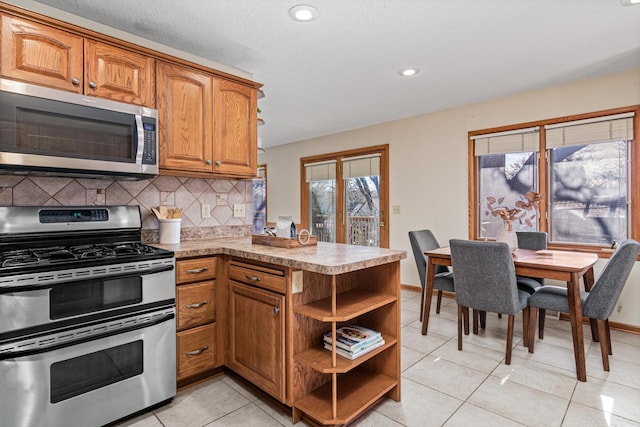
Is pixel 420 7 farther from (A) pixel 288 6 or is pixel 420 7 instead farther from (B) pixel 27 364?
(B) pixel 27 364

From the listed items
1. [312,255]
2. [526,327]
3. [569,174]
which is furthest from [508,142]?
[312,255]

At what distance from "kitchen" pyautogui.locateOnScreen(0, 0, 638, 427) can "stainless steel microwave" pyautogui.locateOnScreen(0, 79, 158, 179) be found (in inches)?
6.7

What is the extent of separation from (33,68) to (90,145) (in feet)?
1.50

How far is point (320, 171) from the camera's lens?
580 centimetres

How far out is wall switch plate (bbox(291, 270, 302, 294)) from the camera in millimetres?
1696

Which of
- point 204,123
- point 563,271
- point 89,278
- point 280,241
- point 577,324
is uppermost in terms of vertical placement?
point 204,123

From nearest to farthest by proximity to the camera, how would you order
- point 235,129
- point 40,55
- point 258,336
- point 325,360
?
point 325,360, point 40,55, point 258,336, point 235,129

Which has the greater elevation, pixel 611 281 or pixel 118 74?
pixel 118 74

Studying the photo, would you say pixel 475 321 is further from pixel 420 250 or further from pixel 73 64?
pixel 73 64

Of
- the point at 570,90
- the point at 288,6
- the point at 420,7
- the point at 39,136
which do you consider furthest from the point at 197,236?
the point at 570,90

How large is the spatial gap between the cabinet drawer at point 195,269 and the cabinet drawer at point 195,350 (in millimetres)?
323

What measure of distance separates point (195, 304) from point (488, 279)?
2050 mm

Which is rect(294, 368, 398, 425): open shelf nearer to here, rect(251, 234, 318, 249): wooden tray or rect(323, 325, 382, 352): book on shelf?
rect(323, 325, 382, 352): book on shelf

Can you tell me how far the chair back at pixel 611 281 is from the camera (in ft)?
7.06
